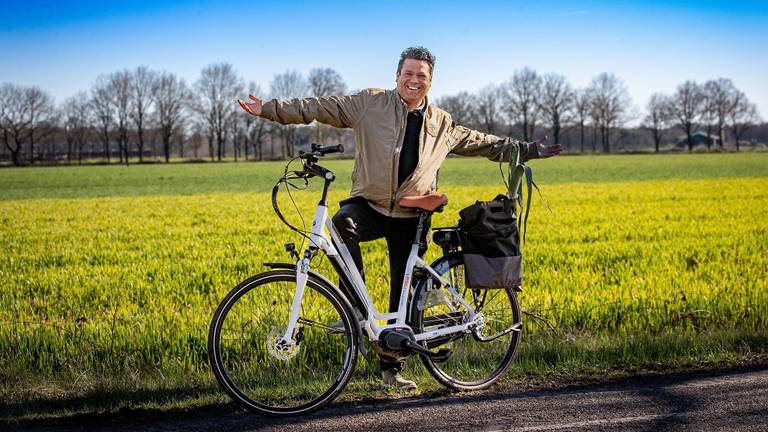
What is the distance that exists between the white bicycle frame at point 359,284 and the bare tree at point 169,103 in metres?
98.3

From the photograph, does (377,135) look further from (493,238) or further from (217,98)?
(217,98)

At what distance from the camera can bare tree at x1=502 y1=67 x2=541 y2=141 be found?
4454 inches

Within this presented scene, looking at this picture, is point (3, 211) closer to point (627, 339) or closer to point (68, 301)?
point (68, 301)

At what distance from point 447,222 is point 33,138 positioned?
92.3m

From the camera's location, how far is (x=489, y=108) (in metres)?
117

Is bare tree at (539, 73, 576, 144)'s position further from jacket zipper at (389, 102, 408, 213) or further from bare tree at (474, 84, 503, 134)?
jacket zipper at (389, 102, 408, 213)

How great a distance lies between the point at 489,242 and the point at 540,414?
1.17m

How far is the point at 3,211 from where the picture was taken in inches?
906

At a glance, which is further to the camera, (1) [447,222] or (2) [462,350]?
(1) [447,222]

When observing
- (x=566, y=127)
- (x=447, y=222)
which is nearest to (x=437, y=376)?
(x=447, y=222)

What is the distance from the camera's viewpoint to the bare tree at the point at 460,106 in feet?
316

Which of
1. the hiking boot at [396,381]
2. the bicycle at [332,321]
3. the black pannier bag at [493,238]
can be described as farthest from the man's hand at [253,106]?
the hiking boot at [396,381]

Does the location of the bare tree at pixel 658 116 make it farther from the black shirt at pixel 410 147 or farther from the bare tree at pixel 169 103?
the black shirt at pixel 410 147

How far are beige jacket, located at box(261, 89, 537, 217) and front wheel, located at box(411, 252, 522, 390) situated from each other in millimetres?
547
